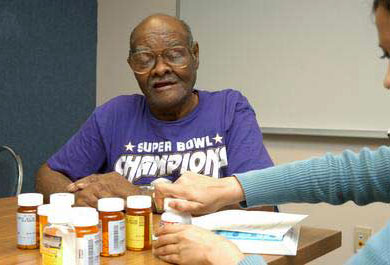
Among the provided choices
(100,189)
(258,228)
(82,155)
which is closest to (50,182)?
(82,155)

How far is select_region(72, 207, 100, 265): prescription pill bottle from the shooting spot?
0.96 m

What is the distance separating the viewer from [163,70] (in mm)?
1794

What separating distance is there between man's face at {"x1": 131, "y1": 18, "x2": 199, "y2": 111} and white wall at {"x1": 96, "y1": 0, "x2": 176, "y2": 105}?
4.93 ft

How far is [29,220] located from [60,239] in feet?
0.58

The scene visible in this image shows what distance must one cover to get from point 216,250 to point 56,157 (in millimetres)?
1040

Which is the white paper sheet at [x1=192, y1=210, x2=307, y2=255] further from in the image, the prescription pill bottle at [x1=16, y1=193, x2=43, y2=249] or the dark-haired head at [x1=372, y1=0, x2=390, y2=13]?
the dark-haired head at [x1=372, y1=0, x2=390, y2=13]

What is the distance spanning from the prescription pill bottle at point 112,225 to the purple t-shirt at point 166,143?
631 millimetres

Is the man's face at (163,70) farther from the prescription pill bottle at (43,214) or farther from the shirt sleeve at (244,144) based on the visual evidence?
the prescription pill bottle at (43,214)

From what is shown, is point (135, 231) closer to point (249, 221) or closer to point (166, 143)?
point (249, 221)

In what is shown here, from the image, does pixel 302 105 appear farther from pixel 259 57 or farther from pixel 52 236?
pixel 52 236

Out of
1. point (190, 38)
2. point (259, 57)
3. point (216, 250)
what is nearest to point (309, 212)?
point (259, 57)

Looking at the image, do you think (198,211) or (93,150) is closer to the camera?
(198,211)

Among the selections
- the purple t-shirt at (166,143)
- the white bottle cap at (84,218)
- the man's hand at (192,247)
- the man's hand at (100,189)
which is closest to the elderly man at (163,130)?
the purple t-shirt at (166,143)

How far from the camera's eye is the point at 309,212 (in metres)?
2.69
